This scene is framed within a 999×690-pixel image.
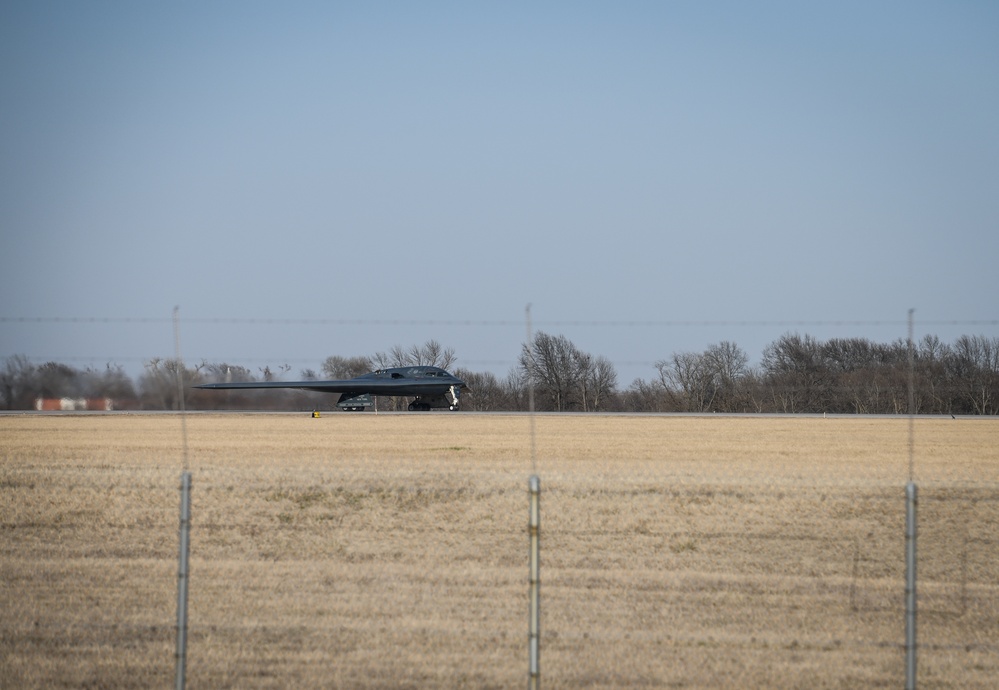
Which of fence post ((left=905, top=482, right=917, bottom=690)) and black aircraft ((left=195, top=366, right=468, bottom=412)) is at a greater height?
black aircraft ((left=195, top=366, right=468, bottom=412))

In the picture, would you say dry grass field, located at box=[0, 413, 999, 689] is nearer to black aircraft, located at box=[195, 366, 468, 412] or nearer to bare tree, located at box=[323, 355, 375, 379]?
bare tree, located at box=[323, 355, 375, 379]

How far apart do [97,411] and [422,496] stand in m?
8.76

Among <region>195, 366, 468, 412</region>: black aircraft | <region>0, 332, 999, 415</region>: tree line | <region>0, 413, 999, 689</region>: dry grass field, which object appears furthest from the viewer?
<region>195, 366, 468, 412</region>: black aircraft

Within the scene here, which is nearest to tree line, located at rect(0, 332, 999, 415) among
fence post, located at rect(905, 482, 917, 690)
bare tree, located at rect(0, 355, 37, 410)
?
bare tree, located at rect(0, 355, 37, 410)

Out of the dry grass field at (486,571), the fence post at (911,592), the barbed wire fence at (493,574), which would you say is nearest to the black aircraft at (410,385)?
the dry grass field at (486,571)

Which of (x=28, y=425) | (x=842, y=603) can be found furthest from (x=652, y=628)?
(x=28, y=425)

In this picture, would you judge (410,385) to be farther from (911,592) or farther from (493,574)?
(911,592)

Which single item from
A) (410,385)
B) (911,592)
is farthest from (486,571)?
(410,385)

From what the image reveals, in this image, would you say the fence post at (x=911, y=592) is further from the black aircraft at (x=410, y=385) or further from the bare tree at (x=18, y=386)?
the black aircraft at (x=410, y=385)

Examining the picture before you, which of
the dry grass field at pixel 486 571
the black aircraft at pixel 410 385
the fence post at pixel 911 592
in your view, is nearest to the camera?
the fence post at pixel 911 592

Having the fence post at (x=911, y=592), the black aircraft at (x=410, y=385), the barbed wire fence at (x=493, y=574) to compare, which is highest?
the black aircraft at (x=410, y=385)

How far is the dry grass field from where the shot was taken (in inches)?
374

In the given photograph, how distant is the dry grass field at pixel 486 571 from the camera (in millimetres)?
9492

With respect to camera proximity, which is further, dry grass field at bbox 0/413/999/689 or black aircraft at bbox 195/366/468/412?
black aircraft at bbox 195/366/468/412
